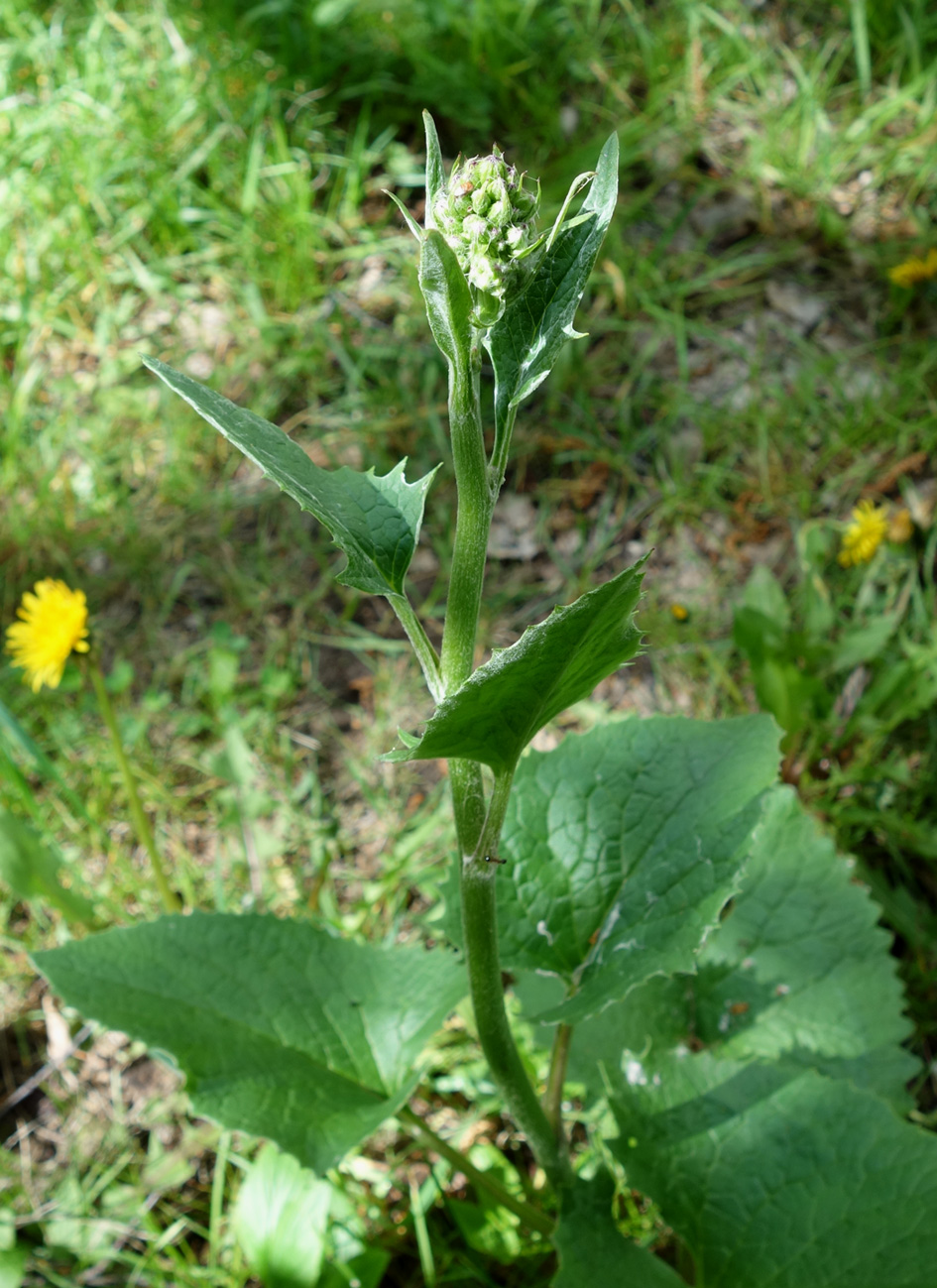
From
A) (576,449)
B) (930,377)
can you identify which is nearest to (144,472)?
(576,449)

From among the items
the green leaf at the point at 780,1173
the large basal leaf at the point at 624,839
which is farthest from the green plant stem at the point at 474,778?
the green leaf at the point at 780,1173

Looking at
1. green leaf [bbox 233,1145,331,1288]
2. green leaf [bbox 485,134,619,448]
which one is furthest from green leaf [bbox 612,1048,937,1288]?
green leaf [bbox 485,134,619,448]

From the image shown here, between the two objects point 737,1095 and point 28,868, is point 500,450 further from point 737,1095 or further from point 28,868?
point 28,868

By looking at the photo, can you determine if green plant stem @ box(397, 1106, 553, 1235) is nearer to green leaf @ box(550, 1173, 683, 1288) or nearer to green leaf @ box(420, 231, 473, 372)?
green leaf @ box(550, 1173, 683, 1288)

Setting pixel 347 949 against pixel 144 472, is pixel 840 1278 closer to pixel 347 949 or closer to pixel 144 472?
pixel 347 949

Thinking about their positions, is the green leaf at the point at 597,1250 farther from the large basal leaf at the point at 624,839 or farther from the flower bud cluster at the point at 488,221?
the flower bud cluster at the point at 488,221

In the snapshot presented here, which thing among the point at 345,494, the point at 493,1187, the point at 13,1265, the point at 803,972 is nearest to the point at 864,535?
the point at 803,972

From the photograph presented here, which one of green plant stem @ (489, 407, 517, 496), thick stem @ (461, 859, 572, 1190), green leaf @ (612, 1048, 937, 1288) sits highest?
green plant stem @ (489, 407, 517, 496)
